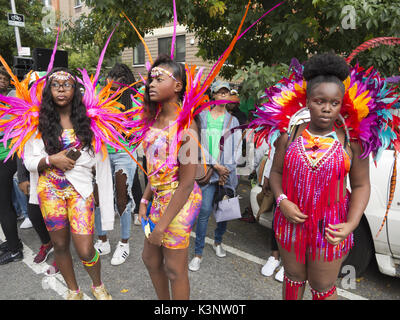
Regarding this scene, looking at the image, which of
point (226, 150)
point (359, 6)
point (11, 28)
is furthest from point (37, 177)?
point (11, 28)

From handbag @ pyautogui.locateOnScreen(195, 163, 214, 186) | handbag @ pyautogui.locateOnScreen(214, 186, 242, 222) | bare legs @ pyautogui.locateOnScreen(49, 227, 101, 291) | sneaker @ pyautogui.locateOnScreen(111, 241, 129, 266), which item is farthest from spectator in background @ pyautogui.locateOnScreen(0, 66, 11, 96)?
handbag @ pyautogui.locateOnScreen(214, 186, 242, 222)

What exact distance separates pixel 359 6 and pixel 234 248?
2.99 m

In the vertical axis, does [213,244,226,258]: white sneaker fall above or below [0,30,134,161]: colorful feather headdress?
below

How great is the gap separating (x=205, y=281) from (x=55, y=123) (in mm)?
2006

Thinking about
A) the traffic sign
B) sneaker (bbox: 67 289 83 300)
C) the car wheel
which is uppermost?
the traffic sign

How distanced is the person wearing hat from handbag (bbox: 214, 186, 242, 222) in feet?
0.17

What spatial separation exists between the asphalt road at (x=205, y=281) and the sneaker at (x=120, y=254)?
0.06 meters

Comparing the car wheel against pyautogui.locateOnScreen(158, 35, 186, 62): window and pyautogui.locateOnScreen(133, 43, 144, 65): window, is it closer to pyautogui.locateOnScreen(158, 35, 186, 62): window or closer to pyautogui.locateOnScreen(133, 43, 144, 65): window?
pyautogui.locateOnScreen(158, 35, 186, 62): window

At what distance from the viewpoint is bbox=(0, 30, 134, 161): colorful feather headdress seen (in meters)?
2.56

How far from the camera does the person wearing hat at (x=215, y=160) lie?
342 centimetres

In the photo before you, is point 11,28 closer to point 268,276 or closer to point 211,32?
point 211,32

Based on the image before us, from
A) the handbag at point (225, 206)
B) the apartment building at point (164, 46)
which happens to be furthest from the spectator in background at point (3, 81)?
the apartment building at point (164, 46)

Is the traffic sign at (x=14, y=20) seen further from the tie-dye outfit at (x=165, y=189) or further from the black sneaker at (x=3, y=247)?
the tie-dye outfit at (x=165, y=189)

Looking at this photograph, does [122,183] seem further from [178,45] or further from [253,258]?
[178,45]
